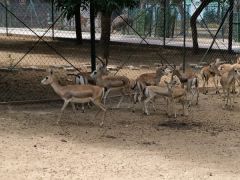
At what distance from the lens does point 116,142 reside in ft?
28.4

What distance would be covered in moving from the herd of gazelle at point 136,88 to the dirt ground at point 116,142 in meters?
0.31

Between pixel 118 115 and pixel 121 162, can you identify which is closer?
pixel 121 162

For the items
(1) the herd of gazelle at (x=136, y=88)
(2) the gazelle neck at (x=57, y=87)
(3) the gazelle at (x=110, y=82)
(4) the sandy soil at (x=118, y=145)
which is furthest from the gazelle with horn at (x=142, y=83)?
(2) the gazelle neck at (x=57, y=87)

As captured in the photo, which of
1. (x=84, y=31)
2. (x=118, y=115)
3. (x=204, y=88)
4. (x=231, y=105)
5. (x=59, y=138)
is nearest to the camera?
(x=59, y=138)

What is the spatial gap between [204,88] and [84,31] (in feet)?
82.2

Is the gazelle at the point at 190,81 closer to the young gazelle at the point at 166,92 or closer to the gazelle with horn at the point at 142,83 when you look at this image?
the gazelle with horn at the point at 142,83

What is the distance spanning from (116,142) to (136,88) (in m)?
2.98

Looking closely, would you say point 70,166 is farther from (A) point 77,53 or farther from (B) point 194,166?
(A) point 77,53

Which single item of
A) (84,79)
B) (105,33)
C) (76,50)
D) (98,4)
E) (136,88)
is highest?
(98,4)

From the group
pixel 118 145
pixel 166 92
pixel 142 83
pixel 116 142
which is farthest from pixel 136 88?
pixel 118 145

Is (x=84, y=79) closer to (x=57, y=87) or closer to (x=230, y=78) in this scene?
(x=57, y=87)

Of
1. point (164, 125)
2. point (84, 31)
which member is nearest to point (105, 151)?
point (164, 125)

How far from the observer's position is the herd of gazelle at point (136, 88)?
9.67 meters

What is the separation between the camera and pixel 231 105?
40.1 feet
